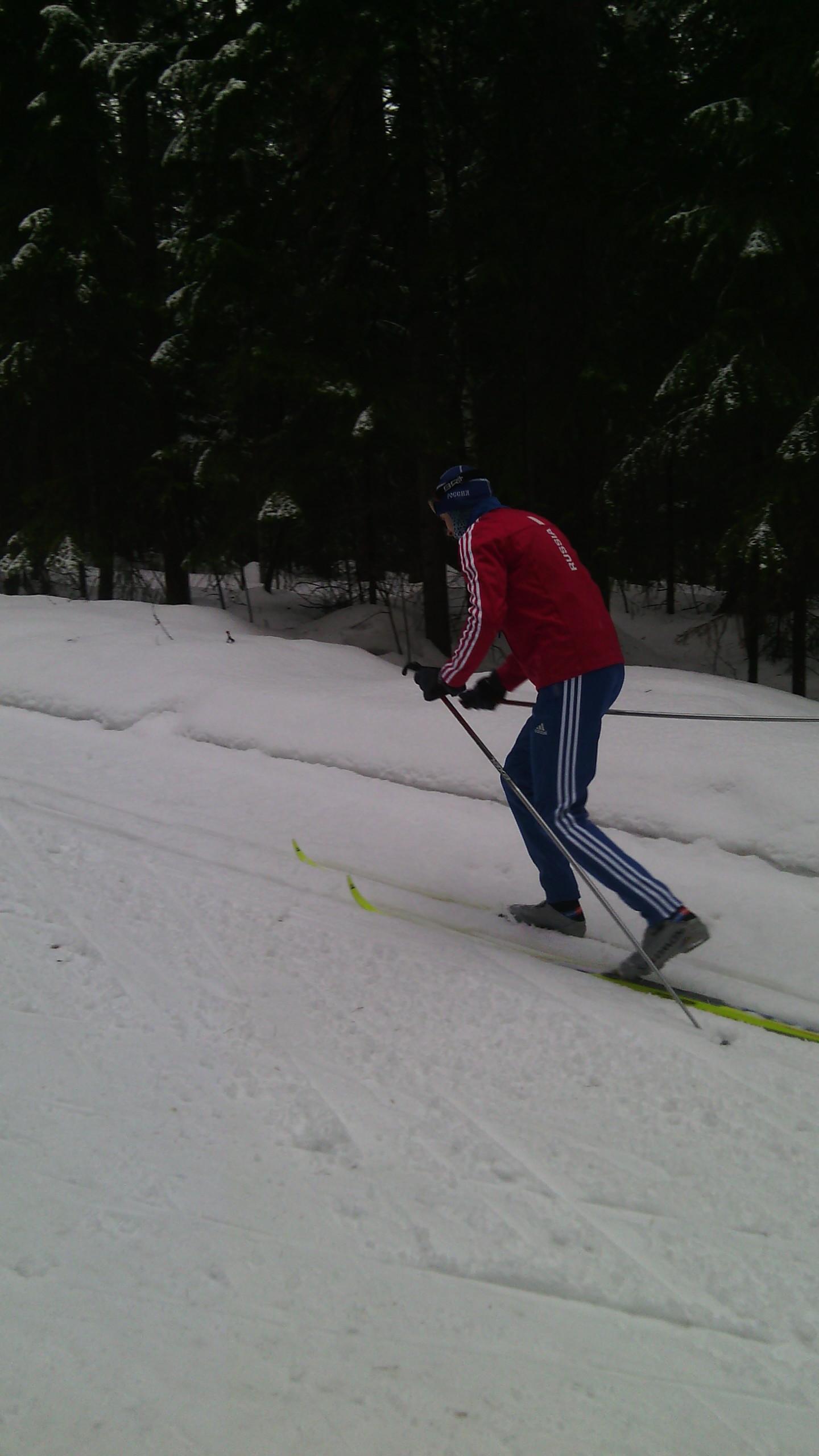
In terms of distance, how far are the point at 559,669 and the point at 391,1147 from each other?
203 cm

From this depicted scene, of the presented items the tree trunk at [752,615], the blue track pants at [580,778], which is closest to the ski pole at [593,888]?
the blue track pants at [580,778]

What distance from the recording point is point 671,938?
3805 millimetres

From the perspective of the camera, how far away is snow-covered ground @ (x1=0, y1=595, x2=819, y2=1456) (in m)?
1.91

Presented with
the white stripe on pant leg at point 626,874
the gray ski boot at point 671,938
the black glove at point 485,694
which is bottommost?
the gray ski boot at point 671,938

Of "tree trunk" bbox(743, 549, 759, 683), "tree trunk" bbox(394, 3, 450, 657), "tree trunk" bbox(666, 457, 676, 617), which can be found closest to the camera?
"tree trunk" bbox(743, 549, 759, 683)

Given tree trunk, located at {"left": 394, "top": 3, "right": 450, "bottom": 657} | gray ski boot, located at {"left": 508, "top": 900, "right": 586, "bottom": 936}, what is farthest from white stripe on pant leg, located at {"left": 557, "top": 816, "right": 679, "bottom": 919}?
tree trunk, located at {"left": 394, "top": 3, "right": 450, "bottom": 657}

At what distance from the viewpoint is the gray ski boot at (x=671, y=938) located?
3793 millimetres

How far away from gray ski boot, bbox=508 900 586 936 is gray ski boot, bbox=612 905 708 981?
58 cm

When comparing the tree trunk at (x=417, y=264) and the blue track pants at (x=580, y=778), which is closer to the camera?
the blue track pants at (x=580, y=778)

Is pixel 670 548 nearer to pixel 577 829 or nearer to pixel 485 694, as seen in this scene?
pixel 485 694

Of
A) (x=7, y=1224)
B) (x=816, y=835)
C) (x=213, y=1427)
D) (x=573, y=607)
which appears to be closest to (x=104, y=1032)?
(x=7, y=1224)

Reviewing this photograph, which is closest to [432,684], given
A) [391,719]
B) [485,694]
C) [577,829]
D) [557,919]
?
[485,694]

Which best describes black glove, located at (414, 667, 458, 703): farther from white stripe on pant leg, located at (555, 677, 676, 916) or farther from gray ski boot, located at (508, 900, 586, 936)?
gray ski boot, located at (508, 900, 586, 936)

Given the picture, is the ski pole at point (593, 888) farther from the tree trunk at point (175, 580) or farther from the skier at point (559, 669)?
the tree trunk at point (175, 580)
